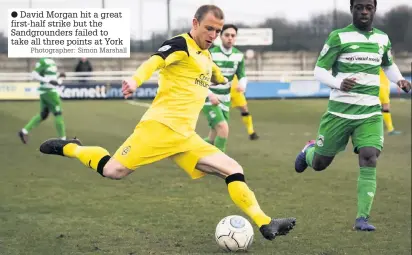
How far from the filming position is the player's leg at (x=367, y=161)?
8.20m

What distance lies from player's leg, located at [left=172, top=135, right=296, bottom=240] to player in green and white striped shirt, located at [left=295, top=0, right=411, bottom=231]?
148 centimetres

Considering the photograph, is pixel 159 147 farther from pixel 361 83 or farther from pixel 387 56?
pixel 387 56

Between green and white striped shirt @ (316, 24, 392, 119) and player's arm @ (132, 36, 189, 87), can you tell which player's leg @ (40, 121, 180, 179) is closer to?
player's arm @ (132, 36, 189, 87)

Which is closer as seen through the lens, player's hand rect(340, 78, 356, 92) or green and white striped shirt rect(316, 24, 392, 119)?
→ player's hand rect(340, 78, 356, 92)

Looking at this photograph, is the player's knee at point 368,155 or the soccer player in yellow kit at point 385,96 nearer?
the player's knee at point 368,155

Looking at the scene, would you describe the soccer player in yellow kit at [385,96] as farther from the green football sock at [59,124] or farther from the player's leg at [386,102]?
the green football sock at [59,124]

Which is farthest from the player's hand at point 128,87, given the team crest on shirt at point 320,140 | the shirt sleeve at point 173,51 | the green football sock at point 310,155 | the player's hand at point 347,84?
the green football sock at point 310,155

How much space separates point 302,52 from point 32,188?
74.3ft

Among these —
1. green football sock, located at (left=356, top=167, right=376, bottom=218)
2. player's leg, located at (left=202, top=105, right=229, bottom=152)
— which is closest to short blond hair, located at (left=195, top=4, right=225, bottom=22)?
green football sock, located at (left=356, top=167, right=376, bottom=218)

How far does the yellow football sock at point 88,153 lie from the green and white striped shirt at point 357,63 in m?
2.30

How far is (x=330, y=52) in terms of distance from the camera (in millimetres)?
8273

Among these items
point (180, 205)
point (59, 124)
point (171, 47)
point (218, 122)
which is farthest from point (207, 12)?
point (59, 124)

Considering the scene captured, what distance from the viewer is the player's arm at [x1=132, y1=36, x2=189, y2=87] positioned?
6.50 meters

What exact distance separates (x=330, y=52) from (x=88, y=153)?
2.52 meters
